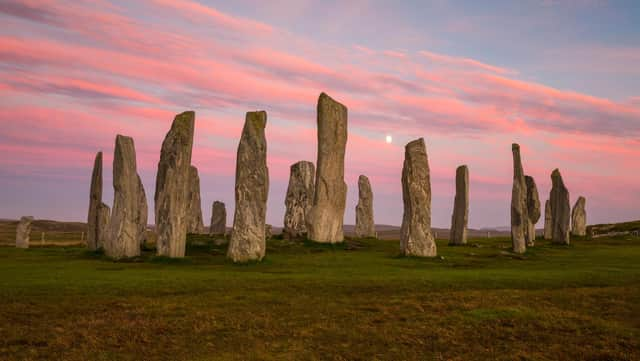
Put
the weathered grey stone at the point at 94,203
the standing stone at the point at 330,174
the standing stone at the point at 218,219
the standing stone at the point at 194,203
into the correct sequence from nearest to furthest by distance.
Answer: the weathered grey stone at the point at 94,203
the standing stone at the point at 330,174
the standing stone at the point at 194,203
the standing stone at the point at 218,219

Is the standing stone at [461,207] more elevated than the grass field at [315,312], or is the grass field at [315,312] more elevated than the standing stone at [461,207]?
the standing stone at [461,207]

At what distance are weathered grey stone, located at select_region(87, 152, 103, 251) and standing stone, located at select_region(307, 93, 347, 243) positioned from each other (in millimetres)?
13237

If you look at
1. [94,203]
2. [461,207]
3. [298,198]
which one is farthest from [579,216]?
[94,203]

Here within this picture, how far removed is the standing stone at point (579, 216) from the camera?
62656 mm

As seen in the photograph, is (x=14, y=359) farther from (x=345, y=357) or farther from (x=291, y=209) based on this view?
(x=291, y=209)

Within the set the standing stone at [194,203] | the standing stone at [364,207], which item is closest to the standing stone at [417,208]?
the standing stone at [364,207]

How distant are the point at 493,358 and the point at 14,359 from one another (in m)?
9.20

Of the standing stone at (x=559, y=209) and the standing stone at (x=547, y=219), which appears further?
the standing stone at (x=547, y=219)

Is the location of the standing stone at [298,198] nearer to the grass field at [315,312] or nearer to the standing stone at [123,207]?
the standing stone at [123,207]

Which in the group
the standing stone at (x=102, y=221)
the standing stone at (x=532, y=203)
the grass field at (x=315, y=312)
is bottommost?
the grass field at (x=315, y=312)

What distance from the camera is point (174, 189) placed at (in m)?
30.7

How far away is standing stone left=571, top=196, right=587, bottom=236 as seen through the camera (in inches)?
2467

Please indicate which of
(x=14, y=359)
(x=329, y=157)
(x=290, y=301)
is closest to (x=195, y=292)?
(x=290, y=301)

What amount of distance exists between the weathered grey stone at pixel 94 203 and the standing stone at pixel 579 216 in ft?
151
